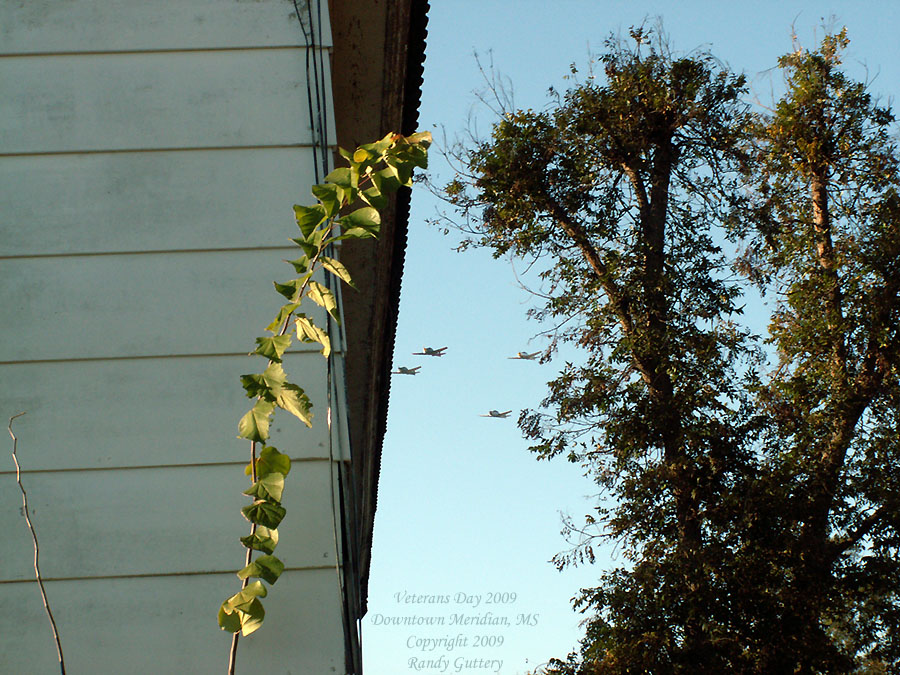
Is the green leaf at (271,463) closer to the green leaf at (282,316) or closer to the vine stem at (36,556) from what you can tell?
the green leaf at (282,316)

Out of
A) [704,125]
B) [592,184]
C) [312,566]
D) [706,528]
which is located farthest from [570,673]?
[312,566]

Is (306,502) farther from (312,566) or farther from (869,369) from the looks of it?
(869,369)

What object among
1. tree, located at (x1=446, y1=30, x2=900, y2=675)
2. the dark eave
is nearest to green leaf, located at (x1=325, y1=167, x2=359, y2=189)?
the dark eave

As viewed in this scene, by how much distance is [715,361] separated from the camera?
8.81 m

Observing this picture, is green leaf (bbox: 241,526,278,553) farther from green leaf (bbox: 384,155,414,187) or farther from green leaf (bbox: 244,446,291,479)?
green leaf (bbox: 384,155,414,187)

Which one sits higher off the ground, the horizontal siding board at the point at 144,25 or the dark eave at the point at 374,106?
the dark eave at the point at 374,106

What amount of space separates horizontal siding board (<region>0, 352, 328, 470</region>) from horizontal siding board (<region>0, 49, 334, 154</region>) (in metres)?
0.52

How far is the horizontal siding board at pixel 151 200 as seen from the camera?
204cm

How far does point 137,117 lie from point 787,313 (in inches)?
332

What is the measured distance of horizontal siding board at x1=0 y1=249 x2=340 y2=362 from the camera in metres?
1.97

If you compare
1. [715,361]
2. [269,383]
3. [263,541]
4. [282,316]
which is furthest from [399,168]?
[715,361]

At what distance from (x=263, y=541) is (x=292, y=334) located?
472mm

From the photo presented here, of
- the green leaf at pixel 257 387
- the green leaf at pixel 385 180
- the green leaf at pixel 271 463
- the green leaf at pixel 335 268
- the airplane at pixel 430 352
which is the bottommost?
the green leaf at pixel 271 463

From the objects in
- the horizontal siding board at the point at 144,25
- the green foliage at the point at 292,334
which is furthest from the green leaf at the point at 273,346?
the horizontal siding board at the point at 144,25
